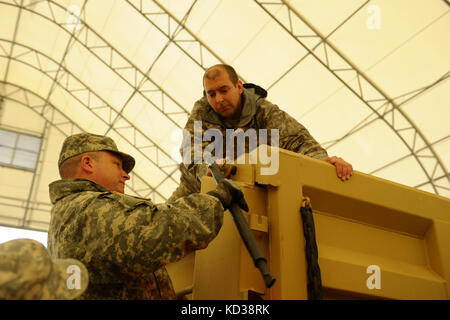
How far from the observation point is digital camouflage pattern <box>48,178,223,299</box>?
1.55m

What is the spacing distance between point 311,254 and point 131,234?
0.67 metres

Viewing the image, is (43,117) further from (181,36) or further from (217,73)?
(217,73)

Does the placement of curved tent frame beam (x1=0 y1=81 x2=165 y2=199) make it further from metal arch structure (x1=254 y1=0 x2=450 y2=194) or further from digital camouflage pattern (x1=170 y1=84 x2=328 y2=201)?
digital camouflage pattern (x1=170 y1=84 x2=328 y2=201)

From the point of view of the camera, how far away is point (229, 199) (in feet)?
5.41

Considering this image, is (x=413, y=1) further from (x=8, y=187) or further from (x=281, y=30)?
(x=8, y=187)

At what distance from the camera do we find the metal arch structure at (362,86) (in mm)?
8602

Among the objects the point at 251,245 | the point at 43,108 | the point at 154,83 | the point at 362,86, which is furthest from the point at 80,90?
the point at 251,245

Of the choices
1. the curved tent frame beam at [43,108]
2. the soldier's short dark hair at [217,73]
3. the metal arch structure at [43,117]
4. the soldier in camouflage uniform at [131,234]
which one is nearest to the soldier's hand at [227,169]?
the soldier in camouflage uniform at [131,234]

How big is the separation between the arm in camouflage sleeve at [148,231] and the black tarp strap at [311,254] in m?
0.33

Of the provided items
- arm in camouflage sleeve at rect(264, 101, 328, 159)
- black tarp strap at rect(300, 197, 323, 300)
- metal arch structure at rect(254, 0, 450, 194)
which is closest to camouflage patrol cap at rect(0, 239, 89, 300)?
black tarp strap at rect(300, 197, 323, 300)

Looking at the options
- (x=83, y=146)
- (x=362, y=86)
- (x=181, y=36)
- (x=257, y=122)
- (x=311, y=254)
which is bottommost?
(x=311, y=254)

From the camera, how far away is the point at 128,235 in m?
1.55

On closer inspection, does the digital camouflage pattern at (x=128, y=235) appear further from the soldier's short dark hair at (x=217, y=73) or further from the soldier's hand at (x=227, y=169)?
the soldier's short dark hair at (x=217, y=73)

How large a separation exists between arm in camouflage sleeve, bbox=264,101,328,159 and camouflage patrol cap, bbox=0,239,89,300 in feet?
5.29
